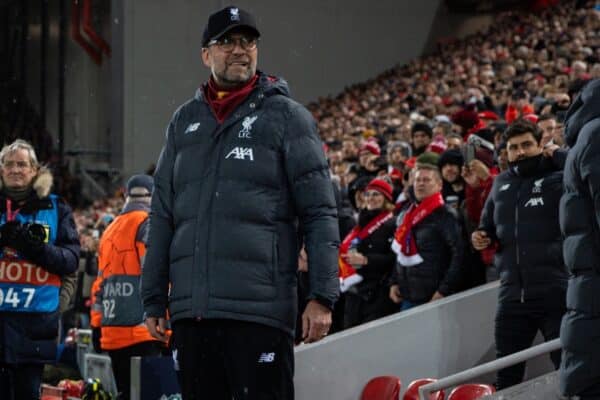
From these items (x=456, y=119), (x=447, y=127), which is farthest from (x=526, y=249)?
(x=456, y=119)

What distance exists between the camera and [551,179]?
19.4ft

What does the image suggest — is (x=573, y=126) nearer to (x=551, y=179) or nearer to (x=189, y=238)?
(x=189, y=238)

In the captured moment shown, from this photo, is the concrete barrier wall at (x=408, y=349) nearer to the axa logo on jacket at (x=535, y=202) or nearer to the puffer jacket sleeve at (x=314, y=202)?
the axa logo on jacket at (x=535, y=202)

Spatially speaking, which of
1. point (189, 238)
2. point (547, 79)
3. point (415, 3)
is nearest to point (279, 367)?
point (189, 238)

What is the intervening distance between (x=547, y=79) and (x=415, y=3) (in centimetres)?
1485

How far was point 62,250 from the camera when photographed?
231 inches

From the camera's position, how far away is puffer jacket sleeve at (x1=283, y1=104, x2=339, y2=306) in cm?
372

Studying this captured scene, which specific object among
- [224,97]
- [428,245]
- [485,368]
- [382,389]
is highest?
[224,97]

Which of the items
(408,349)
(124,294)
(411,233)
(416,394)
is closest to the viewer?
(416,394)

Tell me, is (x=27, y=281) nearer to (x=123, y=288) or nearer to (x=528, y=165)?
(x=123, y=288)

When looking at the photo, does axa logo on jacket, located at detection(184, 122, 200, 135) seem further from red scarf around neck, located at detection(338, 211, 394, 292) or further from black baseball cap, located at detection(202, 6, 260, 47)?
red scarf around neck, located at detection(338, 211, 394, 292)

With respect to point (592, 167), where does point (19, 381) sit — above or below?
below

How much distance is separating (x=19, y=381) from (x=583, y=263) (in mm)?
3380

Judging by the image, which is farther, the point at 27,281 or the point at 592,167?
the point at 27,281
